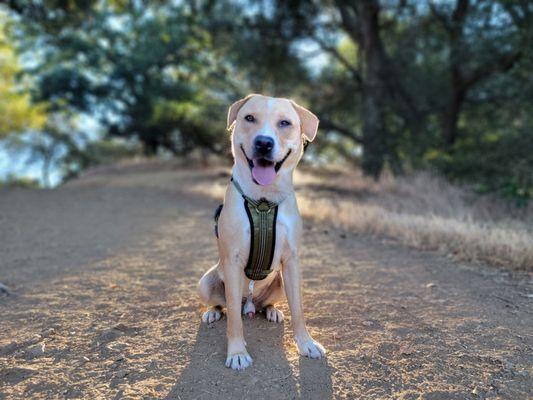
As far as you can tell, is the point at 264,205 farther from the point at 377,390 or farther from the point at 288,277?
the point at 377,390

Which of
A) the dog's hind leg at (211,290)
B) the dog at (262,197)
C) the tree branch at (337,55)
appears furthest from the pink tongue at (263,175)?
the tree branch at (337,55)

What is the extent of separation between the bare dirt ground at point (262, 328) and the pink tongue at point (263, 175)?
3.69 ft

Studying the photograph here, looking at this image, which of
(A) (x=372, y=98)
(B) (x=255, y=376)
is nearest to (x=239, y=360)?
(B) (x=255, y=376)

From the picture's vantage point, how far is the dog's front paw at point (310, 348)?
9.68ft

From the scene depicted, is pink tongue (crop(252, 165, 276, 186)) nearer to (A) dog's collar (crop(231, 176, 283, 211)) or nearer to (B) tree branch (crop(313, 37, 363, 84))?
(A) dog's collar (crop(231, 176, 283, 211))

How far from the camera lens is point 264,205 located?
2.91 metres

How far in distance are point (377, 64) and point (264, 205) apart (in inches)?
417

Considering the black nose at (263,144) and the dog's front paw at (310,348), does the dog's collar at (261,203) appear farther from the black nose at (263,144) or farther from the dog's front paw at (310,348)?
the dog's front paw at (310,348)

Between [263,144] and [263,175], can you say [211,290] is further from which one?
[263,144]

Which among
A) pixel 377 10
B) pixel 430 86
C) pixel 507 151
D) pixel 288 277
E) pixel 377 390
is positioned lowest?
pixel 377 390

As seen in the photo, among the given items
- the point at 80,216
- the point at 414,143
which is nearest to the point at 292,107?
the point at 80,216

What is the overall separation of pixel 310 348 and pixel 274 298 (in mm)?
643

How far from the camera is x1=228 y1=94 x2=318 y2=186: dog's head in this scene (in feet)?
9.06

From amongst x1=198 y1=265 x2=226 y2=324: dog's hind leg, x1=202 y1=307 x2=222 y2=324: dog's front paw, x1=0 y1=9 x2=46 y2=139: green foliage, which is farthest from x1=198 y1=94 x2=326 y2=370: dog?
x1=0 y1=9 x2=46 y2=139: green foliage
